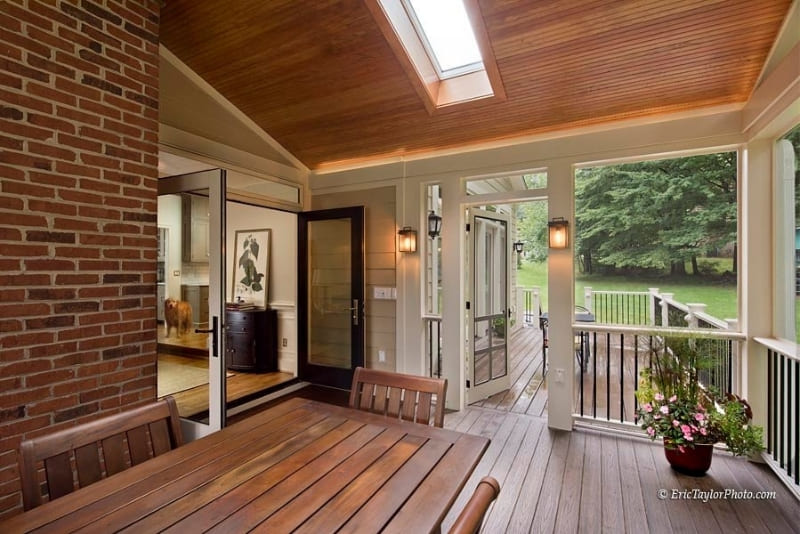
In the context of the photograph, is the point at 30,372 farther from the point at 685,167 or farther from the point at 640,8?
the point at 685,167

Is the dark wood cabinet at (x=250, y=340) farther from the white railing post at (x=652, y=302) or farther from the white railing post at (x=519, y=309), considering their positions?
the white railing post at (x=519, y=309)

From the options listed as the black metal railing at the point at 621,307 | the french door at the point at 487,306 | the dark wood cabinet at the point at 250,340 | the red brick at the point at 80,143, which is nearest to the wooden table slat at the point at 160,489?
the red brick at the point at 80,143

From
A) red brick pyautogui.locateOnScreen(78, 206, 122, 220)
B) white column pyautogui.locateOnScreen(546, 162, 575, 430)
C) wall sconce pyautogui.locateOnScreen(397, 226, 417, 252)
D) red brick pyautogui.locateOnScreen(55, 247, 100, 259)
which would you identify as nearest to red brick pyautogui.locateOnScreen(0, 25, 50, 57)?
red brick pyautogui.locateOnScreen(78, 206, 122, 220)

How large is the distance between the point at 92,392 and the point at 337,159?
3325mm

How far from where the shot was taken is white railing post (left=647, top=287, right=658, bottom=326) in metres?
3.43

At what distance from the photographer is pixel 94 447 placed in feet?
4.29

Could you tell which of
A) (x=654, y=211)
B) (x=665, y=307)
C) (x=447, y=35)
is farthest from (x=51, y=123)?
(x=665, y=307)

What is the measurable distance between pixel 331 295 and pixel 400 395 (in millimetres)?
2971

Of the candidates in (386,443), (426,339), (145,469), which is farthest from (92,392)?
(426,339)

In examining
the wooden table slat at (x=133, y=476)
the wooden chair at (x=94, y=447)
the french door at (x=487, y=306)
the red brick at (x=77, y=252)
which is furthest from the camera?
the french door at (x=487, y=306)

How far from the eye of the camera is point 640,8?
92.2 inches

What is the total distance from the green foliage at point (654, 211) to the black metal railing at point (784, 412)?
0.97m

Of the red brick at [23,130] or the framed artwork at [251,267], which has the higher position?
the red brick at [23,130]

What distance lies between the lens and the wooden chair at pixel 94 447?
1.15 m
